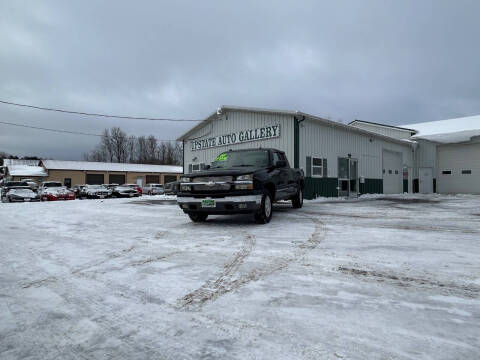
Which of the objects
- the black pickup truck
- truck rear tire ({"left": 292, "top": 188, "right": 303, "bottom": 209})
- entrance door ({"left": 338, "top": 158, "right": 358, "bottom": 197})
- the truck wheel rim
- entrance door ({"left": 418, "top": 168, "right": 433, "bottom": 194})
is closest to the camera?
the black pickup truck

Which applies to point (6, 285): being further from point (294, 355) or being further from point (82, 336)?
point (294, 355)

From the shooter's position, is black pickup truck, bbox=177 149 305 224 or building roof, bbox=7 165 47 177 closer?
black pickup truck, bbox=177 149 305 224

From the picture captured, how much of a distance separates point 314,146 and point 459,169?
1442cm

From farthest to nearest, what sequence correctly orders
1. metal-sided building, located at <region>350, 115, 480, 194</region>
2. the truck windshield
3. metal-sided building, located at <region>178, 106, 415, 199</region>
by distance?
A: metal-sided building, located at <region>350, 115, 480, 194</region> → metal-sided building, located at <region>178, 106, 415, 199</region> → the truck windshield

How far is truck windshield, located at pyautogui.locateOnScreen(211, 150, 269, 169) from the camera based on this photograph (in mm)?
8352

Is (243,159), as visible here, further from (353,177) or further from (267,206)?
(353,177)

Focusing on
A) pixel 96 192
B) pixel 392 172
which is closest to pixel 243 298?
pixel 392 172

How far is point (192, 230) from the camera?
676 centimetres

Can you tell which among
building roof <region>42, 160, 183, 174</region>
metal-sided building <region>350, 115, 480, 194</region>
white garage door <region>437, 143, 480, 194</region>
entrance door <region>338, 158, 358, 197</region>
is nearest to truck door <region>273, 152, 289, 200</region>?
entrance door <region>338, 158, 358, 197</region>

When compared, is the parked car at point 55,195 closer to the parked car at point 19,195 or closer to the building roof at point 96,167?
the parked car at point 19,195

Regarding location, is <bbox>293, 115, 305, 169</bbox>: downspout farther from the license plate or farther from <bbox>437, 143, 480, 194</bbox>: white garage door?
<bbox>437, 143, 480, 194</bbox>: white garage door

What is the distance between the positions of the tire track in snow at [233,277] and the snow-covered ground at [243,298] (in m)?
0.02

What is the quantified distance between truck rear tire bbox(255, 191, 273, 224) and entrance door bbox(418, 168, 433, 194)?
70.9ft

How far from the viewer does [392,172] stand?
73.3 feet
